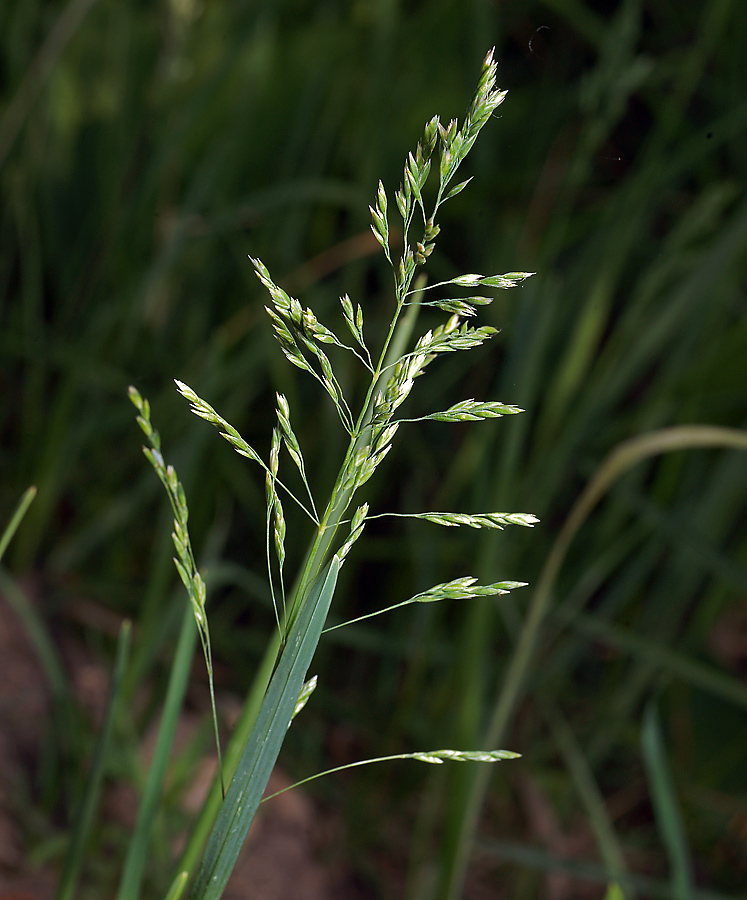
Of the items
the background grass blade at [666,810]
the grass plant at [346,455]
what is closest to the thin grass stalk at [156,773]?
the grass plant at [346,455]

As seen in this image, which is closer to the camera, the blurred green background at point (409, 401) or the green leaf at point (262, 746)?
the green leaf at point (262, 746)

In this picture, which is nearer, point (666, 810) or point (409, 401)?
point (666, 810)

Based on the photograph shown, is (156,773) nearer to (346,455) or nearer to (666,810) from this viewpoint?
(346,455)

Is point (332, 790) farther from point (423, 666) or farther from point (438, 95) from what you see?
point (438, 95)

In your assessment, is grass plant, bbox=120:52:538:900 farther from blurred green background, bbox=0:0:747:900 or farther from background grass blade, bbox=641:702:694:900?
blurred green background, bbox=0:0:747:900

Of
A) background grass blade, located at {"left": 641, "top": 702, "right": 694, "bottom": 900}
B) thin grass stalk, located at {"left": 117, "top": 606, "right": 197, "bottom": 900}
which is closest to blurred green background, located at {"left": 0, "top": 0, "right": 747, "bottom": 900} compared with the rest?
background grass blade, located at {"left": 641, "top": 702, "right": 694, "bottom": 900}

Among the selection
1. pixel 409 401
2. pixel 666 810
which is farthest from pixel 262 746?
pixel 409 401

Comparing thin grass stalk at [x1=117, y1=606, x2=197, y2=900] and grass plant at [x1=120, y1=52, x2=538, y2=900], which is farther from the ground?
grass plant at [x1=120, y1=52, x2=538, y2=900]

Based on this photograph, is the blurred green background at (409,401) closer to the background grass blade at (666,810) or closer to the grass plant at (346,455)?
the background grass blade at (666,810)
